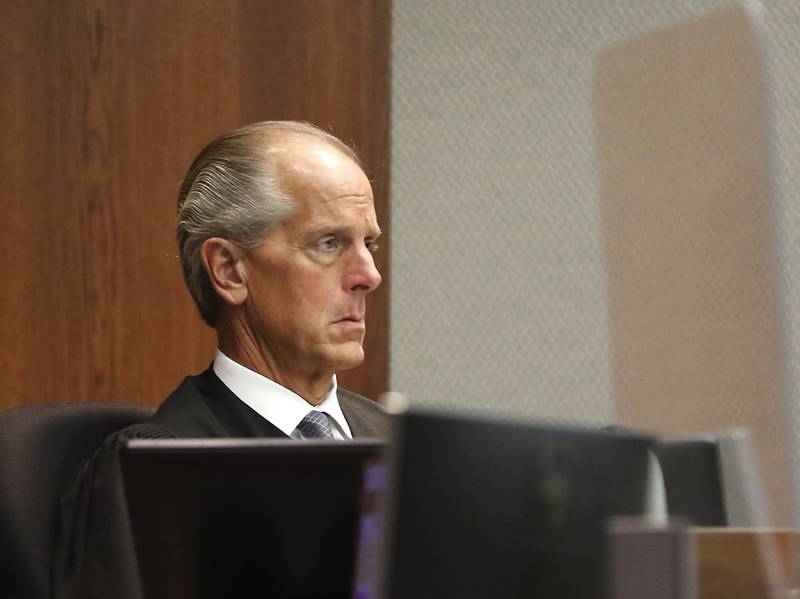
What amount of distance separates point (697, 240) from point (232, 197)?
2.63ft

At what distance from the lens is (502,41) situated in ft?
7.30

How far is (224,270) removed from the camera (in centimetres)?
152

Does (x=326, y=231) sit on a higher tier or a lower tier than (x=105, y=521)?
higher

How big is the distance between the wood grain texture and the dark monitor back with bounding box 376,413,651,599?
56.8 inches

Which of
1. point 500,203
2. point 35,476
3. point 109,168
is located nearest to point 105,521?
point 35,476

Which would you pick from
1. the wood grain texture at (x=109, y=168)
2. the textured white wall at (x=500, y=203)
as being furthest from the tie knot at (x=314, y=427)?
the textured white wall at (x=500, y=203)

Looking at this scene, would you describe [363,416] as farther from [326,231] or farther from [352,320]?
[326,231]

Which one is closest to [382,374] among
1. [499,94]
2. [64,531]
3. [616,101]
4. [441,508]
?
[499,94]

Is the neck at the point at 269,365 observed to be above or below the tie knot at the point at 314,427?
above

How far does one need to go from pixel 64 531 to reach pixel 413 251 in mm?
1141

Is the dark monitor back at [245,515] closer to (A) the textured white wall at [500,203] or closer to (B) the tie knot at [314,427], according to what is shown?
(B) the tie knot at [314,427]

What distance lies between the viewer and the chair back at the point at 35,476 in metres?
1.21

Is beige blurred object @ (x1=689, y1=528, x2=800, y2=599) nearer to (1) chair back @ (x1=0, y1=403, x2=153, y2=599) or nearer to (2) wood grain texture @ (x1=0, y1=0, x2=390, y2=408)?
(1) chair back @ (x1=0, y1=403, x2=153, y2=599)

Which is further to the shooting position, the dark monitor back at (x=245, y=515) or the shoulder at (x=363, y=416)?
the shoulder at (x=363, y=416)
